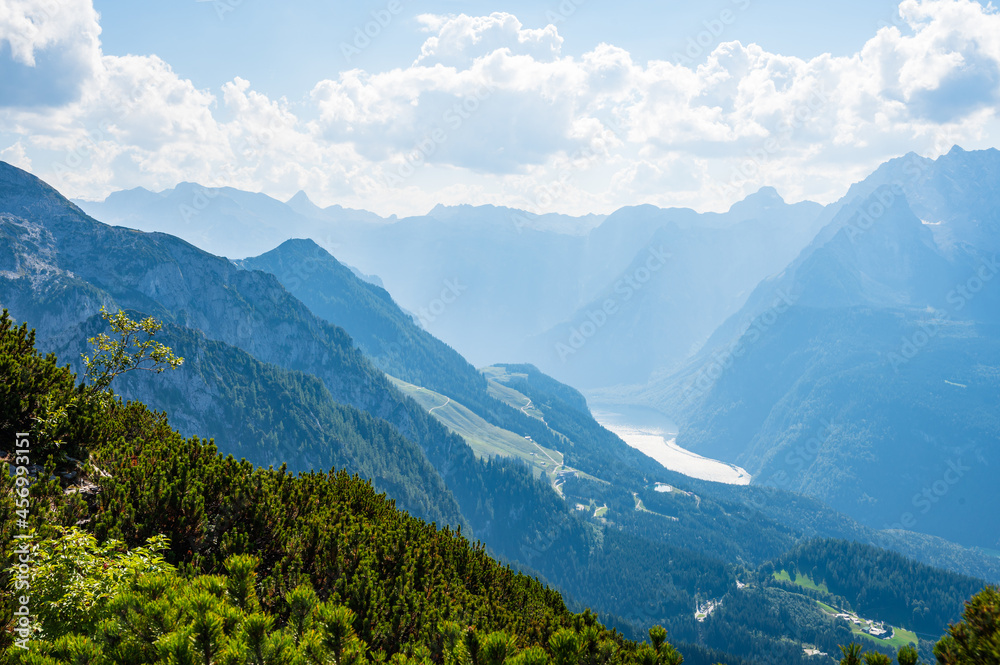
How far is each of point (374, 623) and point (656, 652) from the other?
9.06m

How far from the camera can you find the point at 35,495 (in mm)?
14961

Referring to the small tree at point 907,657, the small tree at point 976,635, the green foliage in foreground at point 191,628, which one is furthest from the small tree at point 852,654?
the green foliage in foreground at point 191,628

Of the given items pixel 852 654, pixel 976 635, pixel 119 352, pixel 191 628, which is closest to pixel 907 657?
pixel 852 654

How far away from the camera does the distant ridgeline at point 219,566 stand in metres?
8.28

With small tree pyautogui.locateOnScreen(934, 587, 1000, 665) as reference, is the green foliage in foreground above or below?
below

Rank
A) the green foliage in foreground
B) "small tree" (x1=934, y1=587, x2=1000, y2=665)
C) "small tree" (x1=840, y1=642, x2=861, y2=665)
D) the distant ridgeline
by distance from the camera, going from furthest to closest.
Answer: "small tree" (x1=840, y1=642, x2=861, y2=665) → "small tree" (x1=934, y1=587, x2=1000, y2=665) → the distant ridgeline → the green foliage in foreground

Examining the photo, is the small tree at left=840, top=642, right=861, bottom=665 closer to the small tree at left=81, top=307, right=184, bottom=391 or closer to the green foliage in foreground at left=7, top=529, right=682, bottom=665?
the green foliage in foreground at left=7, top=529, right=682, bottom=665

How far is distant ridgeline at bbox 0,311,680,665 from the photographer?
8.28 metres

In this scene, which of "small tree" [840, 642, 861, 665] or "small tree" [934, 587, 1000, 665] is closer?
"small tree" [934, 587, 1000, 665]

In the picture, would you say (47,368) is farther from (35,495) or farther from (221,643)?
(221,643)

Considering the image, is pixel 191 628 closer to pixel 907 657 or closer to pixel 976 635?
pixel 907 657

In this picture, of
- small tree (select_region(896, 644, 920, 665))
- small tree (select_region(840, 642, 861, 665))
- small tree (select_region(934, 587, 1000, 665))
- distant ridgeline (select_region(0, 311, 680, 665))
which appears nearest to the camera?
distant ridgeline (select_region(0, 311, 680, 665))

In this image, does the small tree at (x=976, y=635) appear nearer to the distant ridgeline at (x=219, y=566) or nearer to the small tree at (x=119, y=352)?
the distant ridgeline at (x=219, y=566)

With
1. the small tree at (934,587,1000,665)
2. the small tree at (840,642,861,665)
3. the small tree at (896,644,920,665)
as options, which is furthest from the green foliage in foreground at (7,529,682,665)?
the small tree at (934,587,1000,665)
